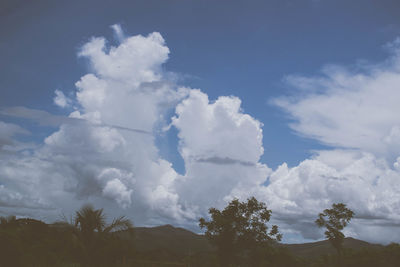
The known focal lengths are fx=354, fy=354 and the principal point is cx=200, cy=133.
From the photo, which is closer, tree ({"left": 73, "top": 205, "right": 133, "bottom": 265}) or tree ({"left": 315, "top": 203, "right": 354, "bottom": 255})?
tree ({"left": 73, "top": 205, "right": 133, "bottom": 265})

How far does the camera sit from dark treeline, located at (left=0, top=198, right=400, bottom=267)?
20.9m

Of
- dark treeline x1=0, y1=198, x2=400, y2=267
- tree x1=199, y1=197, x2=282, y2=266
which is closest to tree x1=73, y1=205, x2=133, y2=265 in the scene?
dark treeline x1=0, y1=198, x2=400, y2=267

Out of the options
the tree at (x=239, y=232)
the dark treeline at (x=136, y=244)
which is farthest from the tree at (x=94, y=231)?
the tree at (x=239, y=232)

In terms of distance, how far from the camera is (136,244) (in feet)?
74.3

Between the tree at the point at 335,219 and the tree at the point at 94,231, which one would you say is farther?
the tree at the point at 335,219

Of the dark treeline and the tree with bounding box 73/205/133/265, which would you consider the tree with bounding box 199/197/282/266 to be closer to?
the dark treeline

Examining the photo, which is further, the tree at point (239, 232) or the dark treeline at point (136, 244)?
the tree at point (239, 232)

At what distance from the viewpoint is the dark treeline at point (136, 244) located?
68.6 feet

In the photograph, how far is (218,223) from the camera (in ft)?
141

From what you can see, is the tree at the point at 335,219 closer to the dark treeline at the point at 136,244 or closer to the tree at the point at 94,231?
the dark treeline at the point at 136,244

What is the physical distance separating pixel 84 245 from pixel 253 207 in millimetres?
25635

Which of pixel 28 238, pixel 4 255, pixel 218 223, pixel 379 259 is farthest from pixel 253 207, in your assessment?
pixel 4 255

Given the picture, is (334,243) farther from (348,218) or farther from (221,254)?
(221,254)

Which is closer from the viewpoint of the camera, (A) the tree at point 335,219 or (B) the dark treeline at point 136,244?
(B) the dark treeline at point 136,244
